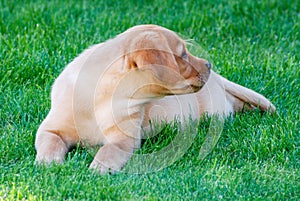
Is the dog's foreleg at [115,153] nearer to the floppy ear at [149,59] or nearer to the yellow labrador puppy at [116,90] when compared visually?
the yellow labrador puppy at [116,90]

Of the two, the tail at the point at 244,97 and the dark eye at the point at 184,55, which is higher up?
the dark eye at the point at 184,55

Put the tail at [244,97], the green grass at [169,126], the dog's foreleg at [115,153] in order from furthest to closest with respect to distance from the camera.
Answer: the tail at [244,97] < the dog's foreleg at [115,153] < the green grass at [169,126]

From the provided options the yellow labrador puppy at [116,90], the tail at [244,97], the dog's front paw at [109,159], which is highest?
the yellow labrador puppy at [116,90]

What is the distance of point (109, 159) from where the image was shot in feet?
14.1

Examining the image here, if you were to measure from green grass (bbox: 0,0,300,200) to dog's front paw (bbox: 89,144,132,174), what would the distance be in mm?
77

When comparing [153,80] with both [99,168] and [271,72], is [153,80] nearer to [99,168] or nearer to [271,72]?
[99,168]

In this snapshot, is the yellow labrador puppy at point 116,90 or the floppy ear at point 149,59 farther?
the yellow labrador puppy at point 116,90

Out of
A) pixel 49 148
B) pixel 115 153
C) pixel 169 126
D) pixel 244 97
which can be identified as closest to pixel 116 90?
pixel 115 153

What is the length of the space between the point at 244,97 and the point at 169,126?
835 millimetres

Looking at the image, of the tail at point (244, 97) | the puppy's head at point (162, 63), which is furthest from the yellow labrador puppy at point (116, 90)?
the tail at point (244, 97)

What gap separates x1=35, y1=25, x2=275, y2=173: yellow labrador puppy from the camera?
4176 millimetres

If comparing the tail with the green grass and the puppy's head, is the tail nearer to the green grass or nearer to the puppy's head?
the green grass

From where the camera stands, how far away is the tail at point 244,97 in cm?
537

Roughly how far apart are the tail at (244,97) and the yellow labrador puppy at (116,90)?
97 cm
